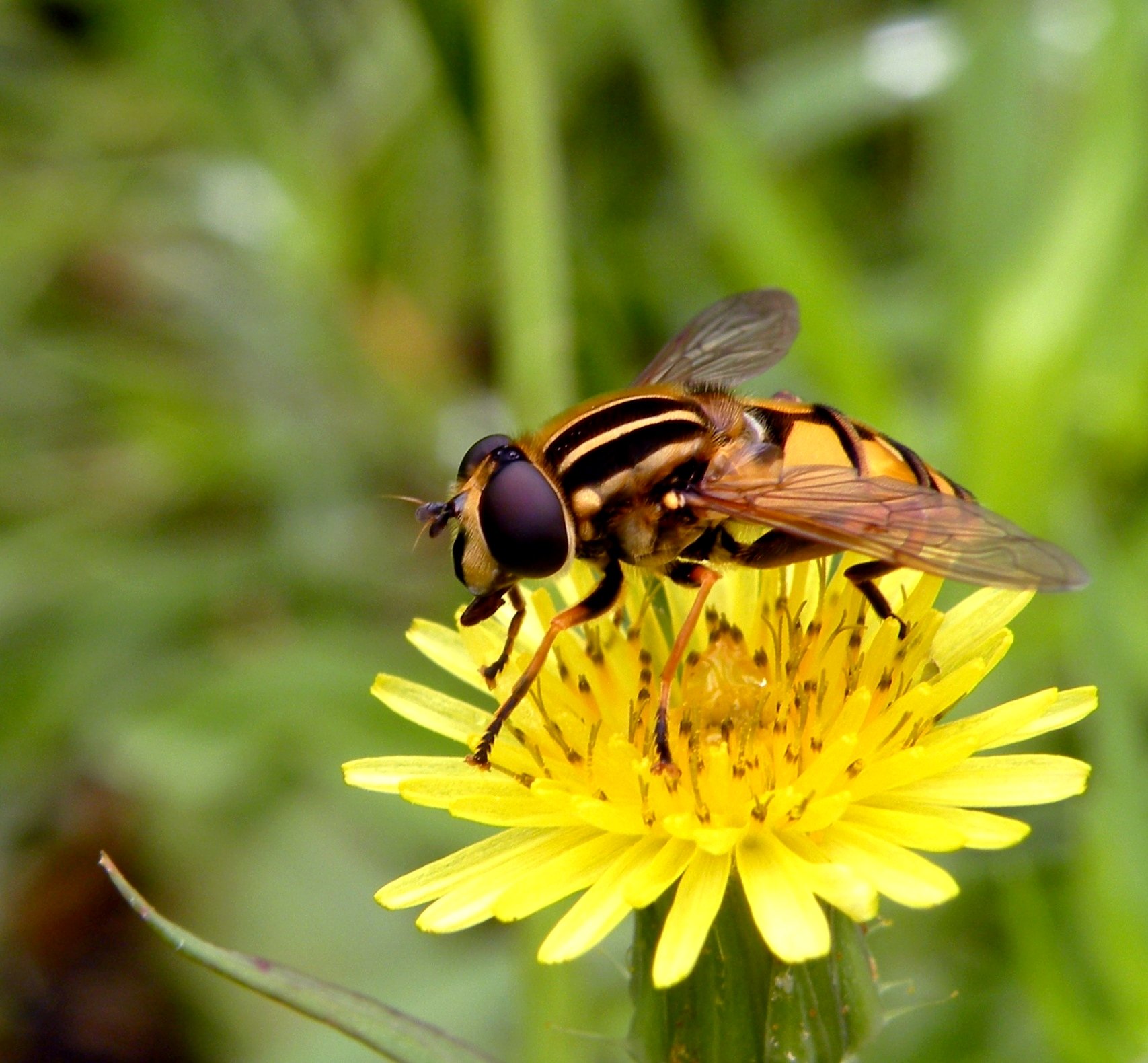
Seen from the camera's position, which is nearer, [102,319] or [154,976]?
[154,976]

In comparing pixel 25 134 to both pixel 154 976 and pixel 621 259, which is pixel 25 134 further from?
pixel 154 976

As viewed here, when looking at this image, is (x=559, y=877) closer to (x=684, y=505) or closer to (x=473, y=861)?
(x=473, y=861)

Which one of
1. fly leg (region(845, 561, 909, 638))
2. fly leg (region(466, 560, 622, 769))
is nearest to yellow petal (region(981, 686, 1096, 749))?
fly leg (region(845, 561, 909, 638))

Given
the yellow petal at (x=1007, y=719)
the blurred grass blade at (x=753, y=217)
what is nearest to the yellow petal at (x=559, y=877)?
the yellow petal at (x=1007, y=719)

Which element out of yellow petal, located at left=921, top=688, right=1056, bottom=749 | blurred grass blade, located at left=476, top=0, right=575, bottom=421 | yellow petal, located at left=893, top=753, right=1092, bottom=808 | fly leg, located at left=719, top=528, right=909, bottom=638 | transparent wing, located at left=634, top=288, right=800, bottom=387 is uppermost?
blurred grass blade, located at left=476, top=0, right=575, bottom=421

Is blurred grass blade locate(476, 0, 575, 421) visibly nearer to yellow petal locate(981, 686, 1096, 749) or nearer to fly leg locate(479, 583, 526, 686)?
fly leg locate(479, 583, 526, 686)

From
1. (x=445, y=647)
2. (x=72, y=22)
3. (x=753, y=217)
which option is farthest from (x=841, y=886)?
(x=72, y=22)

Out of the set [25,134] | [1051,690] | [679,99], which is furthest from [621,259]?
[1051,690]
